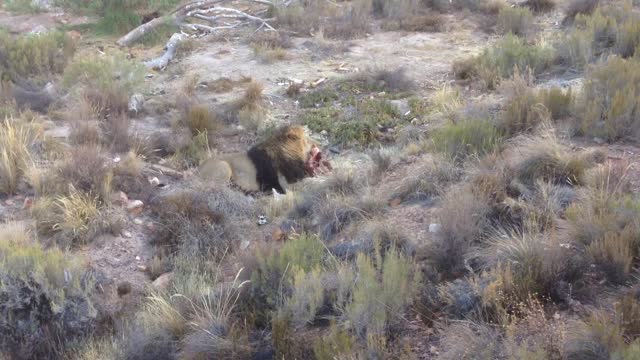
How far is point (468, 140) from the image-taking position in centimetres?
772

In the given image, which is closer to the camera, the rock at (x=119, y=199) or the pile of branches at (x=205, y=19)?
the rock at (x=119, y=199)

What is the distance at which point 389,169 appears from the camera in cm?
841

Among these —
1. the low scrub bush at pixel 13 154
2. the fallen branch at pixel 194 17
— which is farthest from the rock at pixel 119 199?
the fallen branch at pixel 194 17

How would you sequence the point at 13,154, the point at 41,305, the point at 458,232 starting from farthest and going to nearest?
the point at 13,154 < the point at 41,305 < the point at 458,232

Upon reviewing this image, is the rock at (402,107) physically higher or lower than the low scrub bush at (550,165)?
lower

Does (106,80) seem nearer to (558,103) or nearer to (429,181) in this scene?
(429,181)

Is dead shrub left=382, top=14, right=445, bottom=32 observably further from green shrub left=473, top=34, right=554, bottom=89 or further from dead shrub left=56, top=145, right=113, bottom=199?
dead shrub left=56, top=145, right=113, bottom=199

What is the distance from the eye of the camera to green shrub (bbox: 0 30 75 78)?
1227 cm

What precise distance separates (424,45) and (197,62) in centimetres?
417

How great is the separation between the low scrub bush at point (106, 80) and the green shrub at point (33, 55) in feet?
1.81

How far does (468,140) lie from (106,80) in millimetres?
5986

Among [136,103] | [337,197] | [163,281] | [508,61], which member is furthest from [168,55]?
[163,281]

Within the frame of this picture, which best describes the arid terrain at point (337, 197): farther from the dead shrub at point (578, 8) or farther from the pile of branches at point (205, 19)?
the pile of branches at point (205, 19)

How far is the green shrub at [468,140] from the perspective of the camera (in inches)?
298
